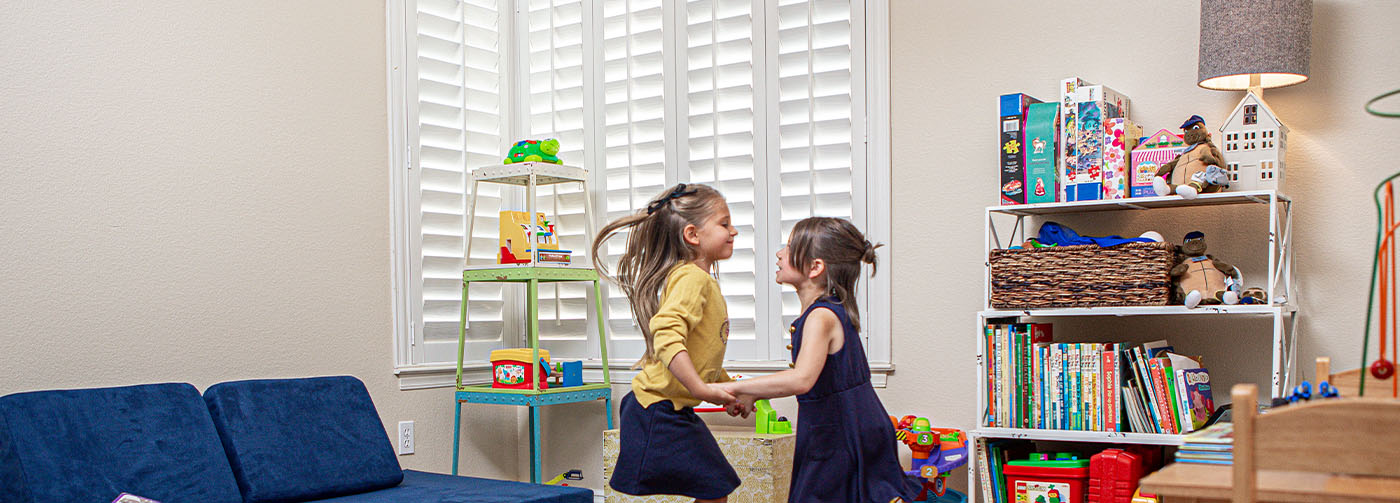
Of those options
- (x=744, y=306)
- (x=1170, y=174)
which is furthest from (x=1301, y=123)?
(x=744, y=306)

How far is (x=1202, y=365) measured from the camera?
114 inches

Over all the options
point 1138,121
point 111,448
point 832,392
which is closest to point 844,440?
point 832,392

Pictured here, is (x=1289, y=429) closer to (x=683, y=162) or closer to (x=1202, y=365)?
(x=1202, y=365)

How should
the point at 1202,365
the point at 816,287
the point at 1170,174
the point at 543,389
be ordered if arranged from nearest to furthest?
the point at 816,287 → the point at 1170,174 → the point at 1202,365 → the point at 543,389

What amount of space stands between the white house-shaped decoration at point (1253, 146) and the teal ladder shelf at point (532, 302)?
6.65 feet

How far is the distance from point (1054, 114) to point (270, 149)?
227 centimetres

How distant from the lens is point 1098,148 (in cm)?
275

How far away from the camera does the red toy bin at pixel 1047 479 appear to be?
2.77m

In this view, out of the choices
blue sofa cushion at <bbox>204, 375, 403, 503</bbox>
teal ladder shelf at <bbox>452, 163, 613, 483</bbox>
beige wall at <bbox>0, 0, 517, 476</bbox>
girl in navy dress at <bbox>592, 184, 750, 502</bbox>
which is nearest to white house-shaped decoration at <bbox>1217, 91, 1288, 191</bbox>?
girl in navy dress at <bbox>592, 184, 750, 502</bbox>

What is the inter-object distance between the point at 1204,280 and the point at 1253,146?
1.13 ft

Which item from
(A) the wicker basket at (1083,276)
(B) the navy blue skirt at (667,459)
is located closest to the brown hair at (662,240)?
(B) the navy blue skirt at (667,459)

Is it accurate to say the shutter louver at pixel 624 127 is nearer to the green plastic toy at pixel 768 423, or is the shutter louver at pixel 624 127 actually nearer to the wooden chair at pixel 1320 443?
the green plastic toy at pixel 768 423

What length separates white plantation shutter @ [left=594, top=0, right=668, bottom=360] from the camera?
384 cm

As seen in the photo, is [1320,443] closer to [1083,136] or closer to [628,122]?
[1083,136]
